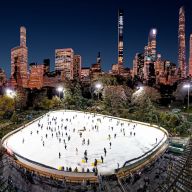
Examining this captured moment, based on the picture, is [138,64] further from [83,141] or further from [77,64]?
→ [83,141]

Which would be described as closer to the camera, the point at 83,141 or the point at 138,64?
the point at 83,141

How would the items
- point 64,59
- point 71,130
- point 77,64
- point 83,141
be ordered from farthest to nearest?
1. point 77,64
2. point 64,59
3. point 71,130
4. point 83,141

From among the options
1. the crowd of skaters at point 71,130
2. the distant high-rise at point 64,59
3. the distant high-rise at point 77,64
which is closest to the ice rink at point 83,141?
the crowd of skaters at point 71,130

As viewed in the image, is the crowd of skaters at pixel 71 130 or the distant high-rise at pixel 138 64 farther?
the distant high-rise at pixel 138 64

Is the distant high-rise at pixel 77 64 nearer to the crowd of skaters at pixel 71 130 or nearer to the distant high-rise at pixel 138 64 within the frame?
the distant high-rise at pixel 138 64

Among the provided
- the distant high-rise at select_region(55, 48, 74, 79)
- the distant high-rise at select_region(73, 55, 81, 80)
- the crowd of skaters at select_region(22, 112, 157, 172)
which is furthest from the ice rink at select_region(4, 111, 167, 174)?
the distant high-rise at select_region(73, 55, 81, 80)

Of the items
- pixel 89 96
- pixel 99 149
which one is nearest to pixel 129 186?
pixel 99 149

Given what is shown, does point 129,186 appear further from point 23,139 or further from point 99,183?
point 23,139

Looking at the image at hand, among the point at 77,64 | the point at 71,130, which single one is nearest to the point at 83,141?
the point at 71,130

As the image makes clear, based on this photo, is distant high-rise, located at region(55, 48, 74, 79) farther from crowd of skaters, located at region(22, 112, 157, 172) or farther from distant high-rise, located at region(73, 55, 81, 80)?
A: crowd of skaters, located at region(22, 112, 157, 172)
